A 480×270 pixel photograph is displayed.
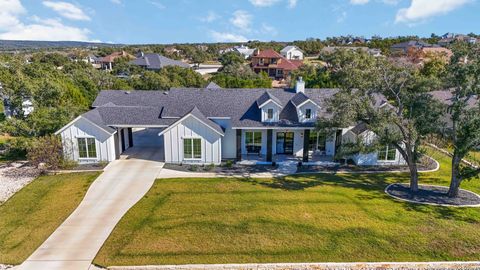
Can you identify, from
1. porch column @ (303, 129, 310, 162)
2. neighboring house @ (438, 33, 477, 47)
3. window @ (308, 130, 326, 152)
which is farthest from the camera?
window @ (308, 130, 326, 152)

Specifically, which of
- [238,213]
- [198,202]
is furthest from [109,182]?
[238,213]

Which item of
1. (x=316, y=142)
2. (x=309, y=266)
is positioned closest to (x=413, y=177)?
(x=316, y=142)

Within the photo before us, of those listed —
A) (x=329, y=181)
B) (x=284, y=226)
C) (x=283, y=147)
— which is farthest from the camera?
(x=283, y=147)

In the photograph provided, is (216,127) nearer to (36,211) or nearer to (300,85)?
(300,85)

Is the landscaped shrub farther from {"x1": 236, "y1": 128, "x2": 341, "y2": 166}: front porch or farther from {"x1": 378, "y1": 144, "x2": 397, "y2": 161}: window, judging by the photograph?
{"x1": 378, "y1": 144, "x2": 397, "y2": 161}: window

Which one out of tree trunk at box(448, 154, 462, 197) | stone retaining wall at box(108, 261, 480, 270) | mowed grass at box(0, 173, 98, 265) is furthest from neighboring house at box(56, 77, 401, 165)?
stone retaining wall at box(108, 261, 480, 270)

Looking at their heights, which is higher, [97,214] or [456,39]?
[456,39]
